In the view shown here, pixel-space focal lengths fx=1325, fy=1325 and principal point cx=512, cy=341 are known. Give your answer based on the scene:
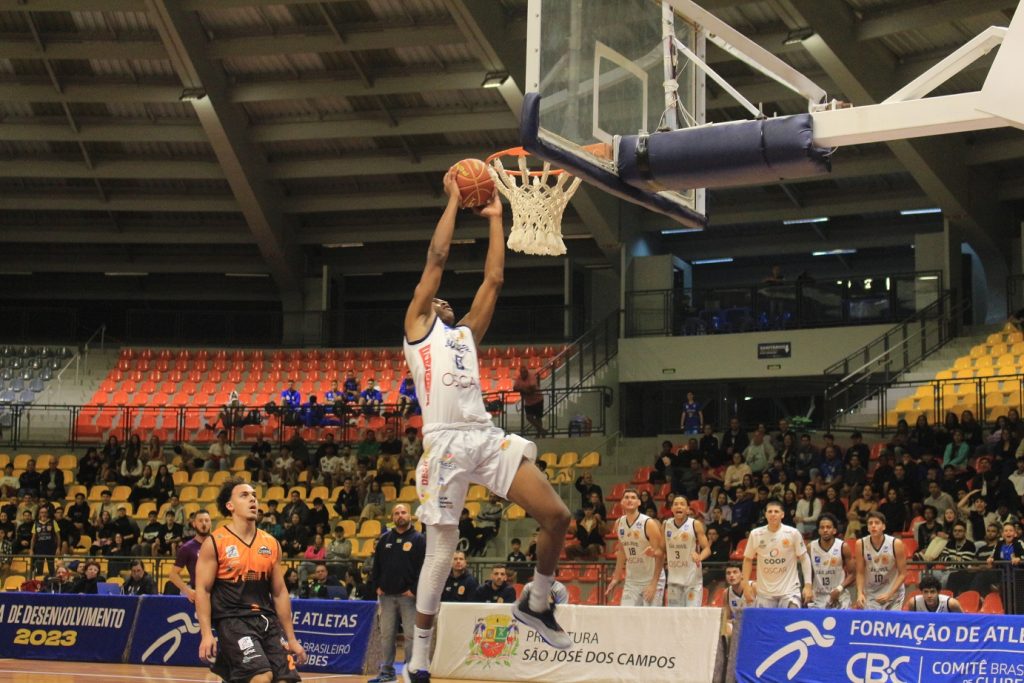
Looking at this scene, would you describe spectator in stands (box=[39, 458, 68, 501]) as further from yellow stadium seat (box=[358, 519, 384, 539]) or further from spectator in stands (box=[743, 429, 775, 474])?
spectator in stands (box=[743, 429, 775, 474])

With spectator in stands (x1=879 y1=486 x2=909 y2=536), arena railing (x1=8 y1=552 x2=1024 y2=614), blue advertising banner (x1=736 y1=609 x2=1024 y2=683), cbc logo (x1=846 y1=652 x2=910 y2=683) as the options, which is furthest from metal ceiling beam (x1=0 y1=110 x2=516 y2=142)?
cbc logo (x1=846 y1=652 x2=910 y2=683)

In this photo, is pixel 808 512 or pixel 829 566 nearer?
pixel 829 566

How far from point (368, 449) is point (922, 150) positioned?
39.5ft

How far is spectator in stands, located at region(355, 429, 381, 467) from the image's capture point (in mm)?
25781

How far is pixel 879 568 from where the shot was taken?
46.2ft

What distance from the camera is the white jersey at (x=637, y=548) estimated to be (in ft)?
49.0

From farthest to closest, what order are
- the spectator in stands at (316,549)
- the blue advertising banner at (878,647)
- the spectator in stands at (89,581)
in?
1. the spectator in stands at (316,549)
2. the spectator in stands at (89,581)
3. the blue advertising banner at (878,647)

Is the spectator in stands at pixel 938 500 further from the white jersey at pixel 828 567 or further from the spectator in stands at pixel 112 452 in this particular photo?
the spectator in stands at pixel 112 452

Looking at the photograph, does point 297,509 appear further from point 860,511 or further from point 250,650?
point 250,650

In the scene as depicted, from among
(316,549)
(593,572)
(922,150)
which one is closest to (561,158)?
(593,572)

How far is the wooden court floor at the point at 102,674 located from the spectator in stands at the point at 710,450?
9766mm

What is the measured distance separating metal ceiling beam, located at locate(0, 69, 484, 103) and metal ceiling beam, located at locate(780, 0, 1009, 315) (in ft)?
23.5

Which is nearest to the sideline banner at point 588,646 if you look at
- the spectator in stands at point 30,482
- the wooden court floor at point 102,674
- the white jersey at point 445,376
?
the wooden court floor at point 102,674

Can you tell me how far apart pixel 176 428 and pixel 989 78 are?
24.2 meters
